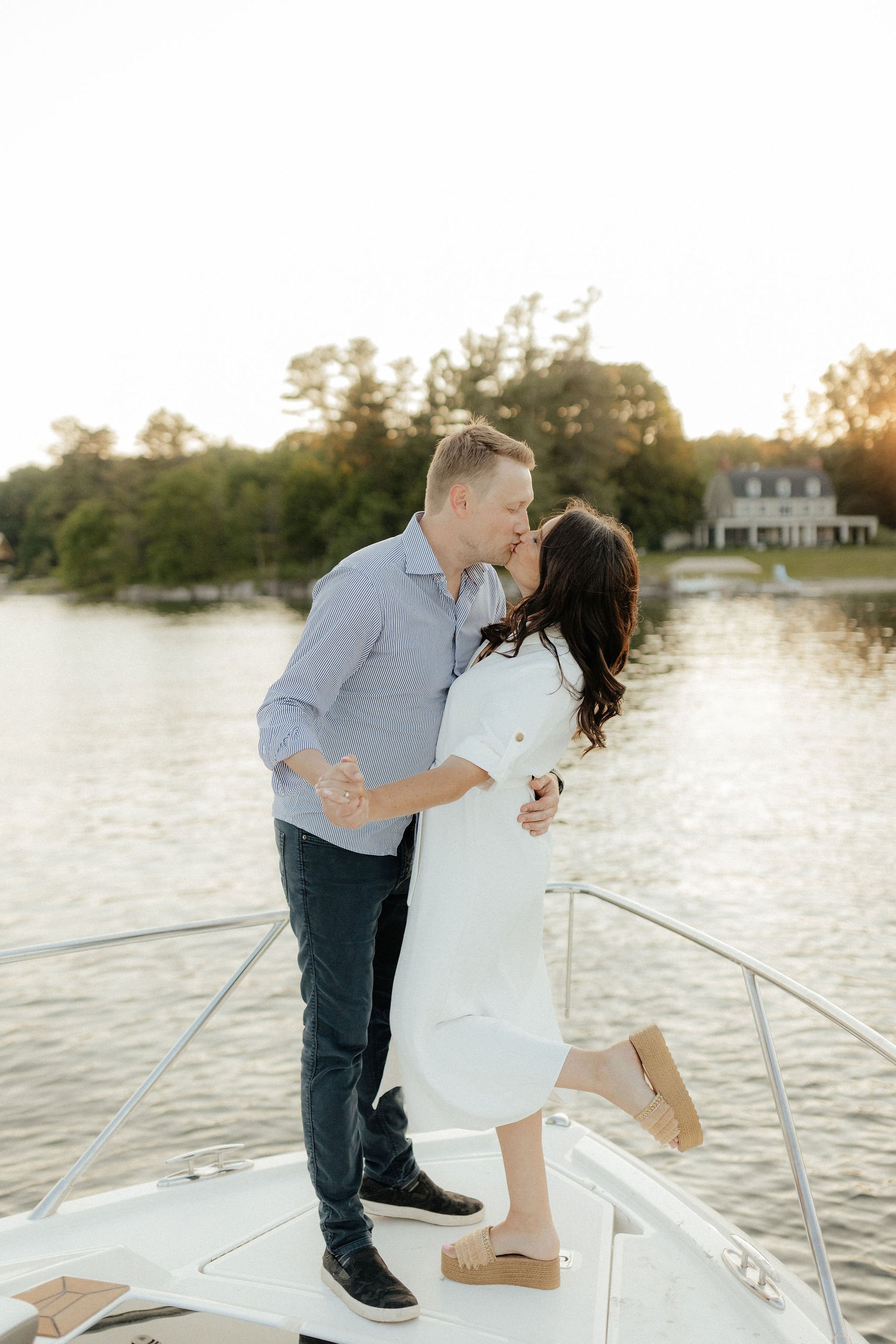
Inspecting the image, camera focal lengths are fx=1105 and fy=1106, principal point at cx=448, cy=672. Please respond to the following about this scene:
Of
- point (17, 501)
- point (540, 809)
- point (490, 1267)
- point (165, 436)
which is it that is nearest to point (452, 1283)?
point (490, 1267)

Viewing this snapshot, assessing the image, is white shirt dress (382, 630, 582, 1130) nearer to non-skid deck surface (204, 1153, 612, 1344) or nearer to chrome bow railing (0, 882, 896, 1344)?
non-skid deck surface (204, 1153, 612, 1344)

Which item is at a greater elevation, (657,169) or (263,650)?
(657,169)

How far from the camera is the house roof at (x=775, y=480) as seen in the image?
6950 centimetres

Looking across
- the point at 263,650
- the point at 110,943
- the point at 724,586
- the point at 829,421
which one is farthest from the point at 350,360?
the point at 110,943

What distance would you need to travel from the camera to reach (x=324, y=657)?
204cm

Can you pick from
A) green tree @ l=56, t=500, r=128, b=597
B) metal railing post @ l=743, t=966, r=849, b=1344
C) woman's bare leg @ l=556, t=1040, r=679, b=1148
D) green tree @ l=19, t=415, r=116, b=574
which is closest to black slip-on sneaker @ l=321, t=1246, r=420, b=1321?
woman's bare leg @ l=556, t=1040, r=679, b=1148

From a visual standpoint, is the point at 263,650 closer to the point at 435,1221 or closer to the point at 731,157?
the point at 731,157

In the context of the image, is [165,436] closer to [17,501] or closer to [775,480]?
[17,501]

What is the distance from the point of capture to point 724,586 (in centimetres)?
5256

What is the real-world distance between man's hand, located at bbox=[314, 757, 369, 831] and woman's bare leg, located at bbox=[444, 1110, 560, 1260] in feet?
2.32

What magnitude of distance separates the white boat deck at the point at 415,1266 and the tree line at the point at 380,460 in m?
47.3

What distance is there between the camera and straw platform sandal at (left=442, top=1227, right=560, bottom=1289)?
207 centimetres

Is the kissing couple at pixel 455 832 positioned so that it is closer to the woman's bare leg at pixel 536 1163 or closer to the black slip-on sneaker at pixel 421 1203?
the woman's bare leg at pixel 536 1163

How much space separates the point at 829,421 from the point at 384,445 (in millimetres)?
34348
